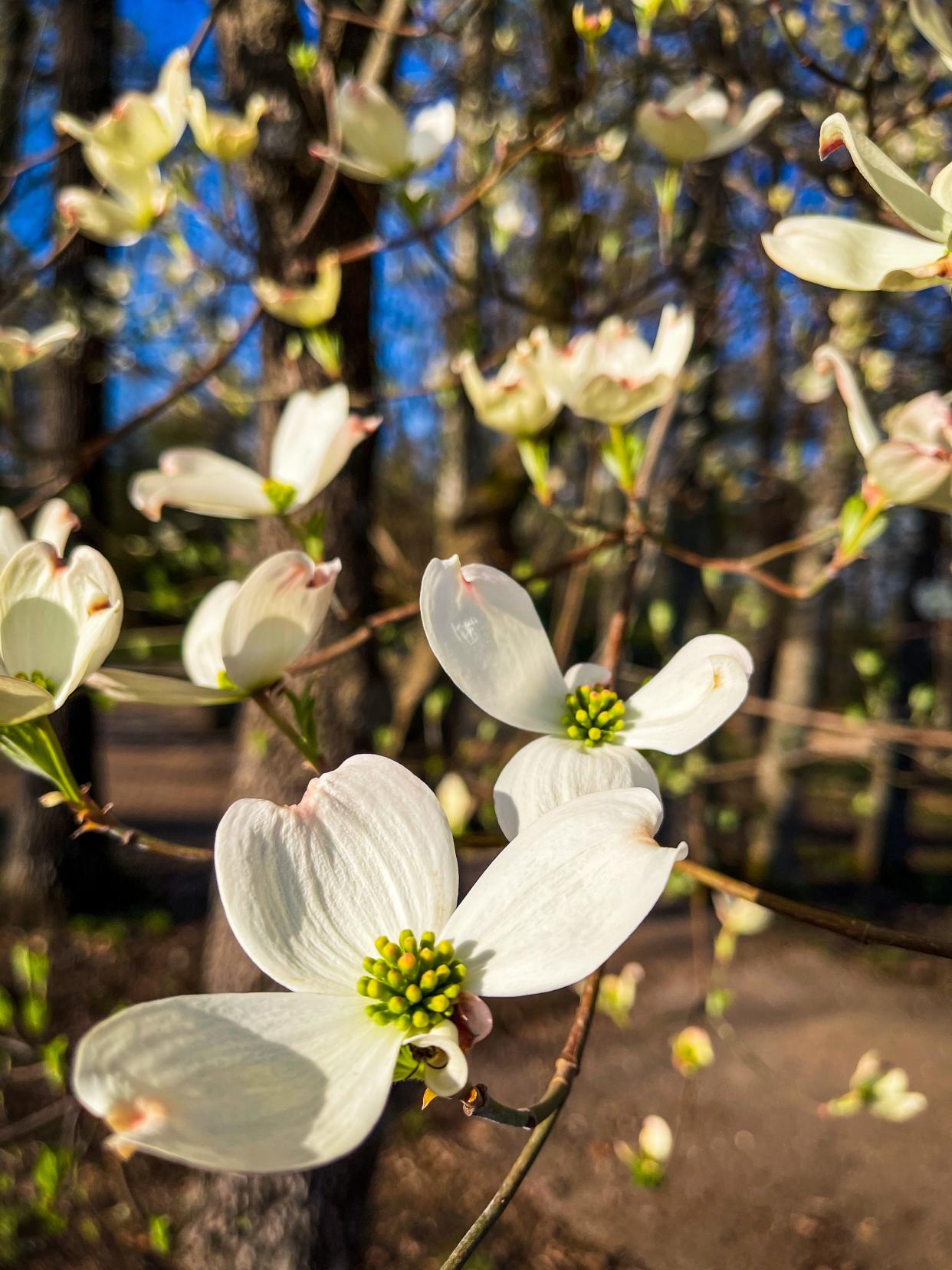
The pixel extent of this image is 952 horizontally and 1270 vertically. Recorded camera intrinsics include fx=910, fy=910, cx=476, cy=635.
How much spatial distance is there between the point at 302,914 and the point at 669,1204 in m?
2.59

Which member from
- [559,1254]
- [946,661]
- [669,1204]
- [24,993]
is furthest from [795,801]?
[946,661]

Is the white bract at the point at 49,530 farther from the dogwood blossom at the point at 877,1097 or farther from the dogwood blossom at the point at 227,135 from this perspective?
the dogwood blossom at the point at 877,1097

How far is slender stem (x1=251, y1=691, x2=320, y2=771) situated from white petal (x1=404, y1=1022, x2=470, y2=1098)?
0.21 metres

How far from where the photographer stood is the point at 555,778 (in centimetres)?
44

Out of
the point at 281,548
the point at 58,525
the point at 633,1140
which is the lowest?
the point at 633,1140

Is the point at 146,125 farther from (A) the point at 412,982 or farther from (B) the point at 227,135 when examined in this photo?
(A) the point at 412,982

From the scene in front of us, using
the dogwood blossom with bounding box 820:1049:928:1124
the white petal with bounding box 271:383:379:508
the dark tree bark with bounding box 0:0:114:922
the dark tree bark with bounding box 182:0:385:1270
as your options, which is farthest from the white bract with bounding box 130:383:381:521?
the dark tree bark with bounding box 0:0:114:922

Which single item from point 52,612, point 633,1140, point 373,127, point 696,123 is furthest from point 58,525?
point 633,1140

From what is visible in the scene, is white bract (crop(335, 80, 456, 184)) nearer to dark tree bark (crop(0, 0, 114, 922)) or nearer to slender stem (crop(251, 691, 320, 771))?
slender stem (crop(251, 691, 320, 771))

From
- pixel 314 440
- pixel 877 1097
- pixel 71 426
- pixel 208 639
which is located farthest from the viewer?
pixel 71 426

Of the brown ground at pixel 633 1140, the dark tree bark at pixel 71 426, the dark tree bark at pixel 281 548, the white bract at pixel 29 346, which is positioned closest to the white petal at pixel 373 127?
the white bract at pixel 29 346

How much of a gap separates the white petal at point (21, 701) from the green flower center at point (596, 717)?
260 mm

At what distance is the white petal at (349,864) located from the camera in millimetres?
399

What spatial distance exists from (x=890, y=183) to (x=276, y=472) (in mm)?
528
